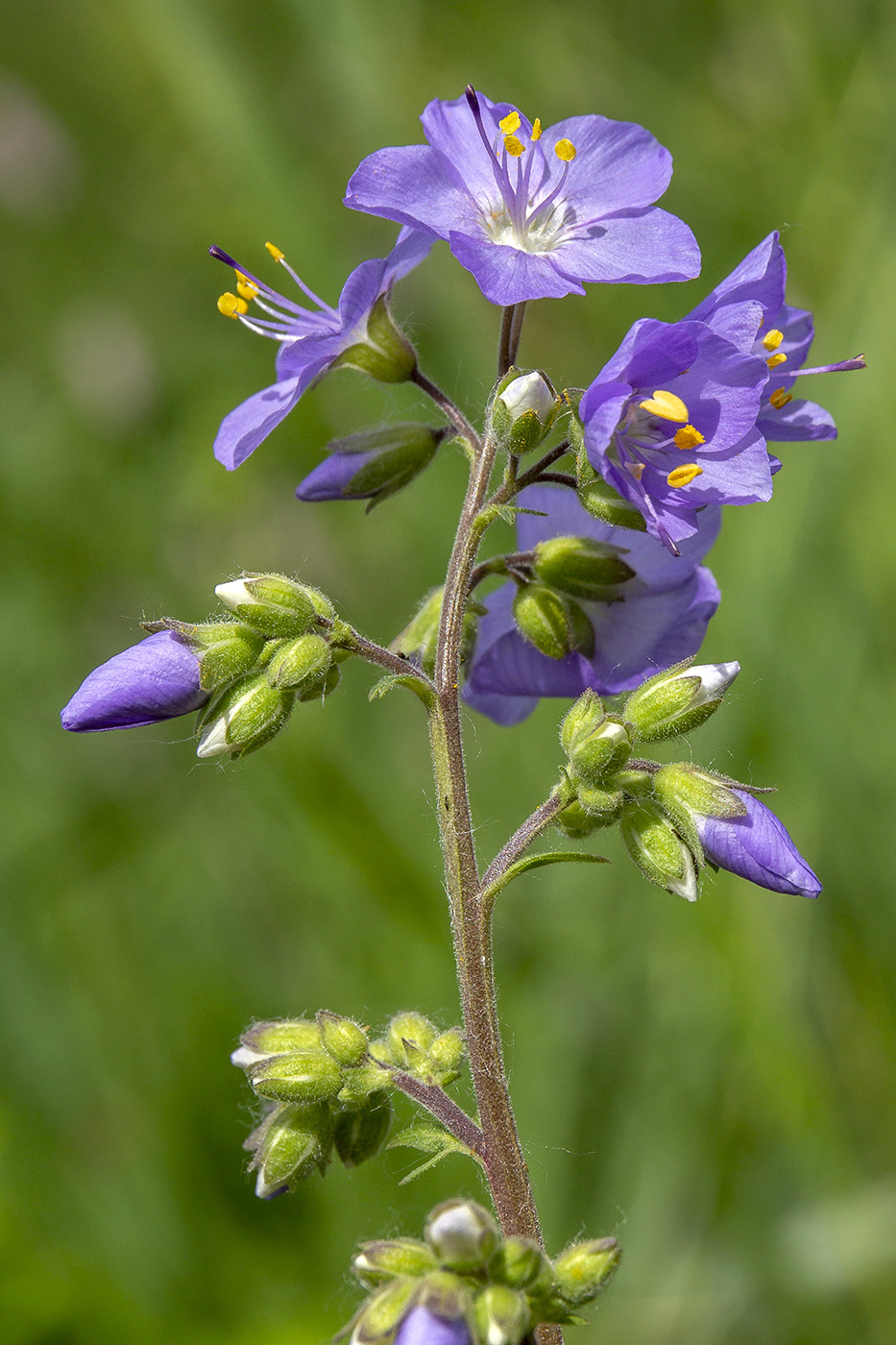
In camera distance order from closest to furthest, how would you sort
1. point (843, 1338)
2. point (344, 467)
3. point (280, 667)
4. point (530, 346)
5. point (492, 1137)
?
1. point (492, 1137)
2. point (280, 667)
3. point (344, 467)
4. point (843, 1338)
5. point (530, 346)

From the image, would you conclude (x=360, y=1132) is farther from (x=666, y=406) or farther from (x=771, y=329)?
(x=771, y=329)

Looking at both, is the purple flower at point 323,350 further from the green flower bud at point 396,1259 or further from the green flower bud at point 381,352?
the green flower bud at point 396,1259

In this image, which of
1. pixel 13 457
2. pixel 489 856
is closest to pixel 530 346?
pixel 13 457

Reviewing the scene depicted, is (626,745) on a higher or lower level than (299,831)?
higher

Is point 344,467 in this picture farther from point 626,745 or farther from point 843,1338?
point 843,1338

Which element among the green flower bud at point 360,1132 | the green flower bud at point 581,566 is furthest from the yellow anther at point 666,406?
the green flower bud at point 360,1132

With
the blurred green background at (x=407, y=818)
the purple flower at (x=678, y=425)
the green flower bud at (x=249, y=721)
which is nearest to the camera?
the purple flower at (x=678, y=425)

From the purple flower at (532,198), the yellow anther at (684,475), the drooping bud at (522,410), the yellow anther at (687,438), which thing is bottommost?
the yellow anther at (684,475)
